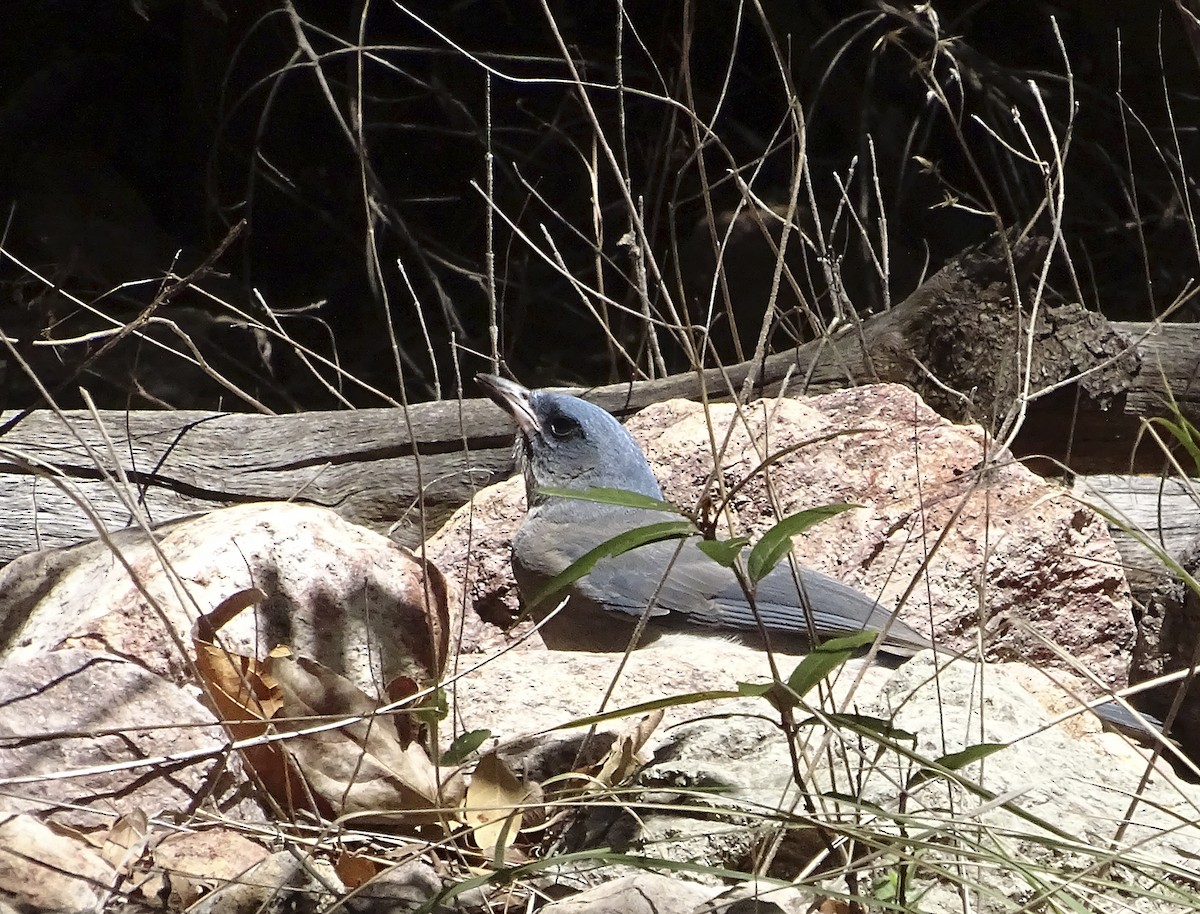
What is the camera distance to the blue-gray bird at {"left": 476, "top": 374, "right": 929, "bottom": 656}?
402 centimetres

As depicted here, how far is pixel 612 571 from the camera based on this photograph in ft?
14.3

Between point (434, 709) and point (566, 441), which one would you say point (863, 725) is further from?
point (566, 441)

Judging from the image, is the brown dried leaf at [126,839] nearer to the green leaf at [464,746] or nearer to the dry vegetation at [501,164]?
the green leaf at [464,746]

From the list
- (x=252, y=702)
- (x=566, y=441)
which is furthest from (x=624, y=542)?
(x=566, y=441)

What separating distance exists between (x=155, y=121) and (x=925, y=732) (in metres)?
7.58

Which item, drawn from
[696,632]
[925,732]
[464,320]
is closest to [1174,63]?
[464,320]

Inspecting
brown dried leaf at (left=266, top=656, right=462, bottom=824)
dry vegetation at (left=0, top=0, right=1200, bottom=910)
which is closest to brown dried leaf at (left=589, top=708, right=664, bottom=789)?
brown dried leaf at (left=266, top=656, right=462, bottom=824)

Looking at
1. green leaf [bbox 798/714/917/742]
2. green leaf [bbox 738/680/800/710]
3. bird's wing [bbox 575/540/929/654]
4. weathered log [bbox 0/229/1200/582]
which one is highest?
green leaf [bbox 738/680/800/710]

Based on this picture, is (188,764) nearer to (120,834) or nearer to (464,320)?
(120,834)

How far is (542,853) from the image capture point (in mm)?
2273

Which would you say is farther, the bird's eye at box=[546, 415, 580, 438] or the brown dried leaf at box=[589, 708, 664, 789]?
the bird's eye at box=[546, 415, 580, 438]

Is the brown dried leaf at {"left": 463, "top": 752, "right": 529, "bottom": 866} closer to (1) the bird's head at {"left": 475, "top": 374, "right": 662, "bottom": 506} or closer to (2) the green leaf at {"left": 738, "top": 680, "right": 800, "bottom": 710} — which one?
(2) the green leaf at {"left": 738, "top": 680, "right": 800, "bottom": 710}

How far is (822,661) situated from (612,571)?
2.54 meters

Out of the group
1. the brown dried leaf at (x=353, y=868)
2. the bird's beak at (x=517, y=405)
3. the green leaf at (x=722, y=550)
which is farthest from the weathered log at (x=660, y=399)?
the green leaf at (x=722, y=550)
